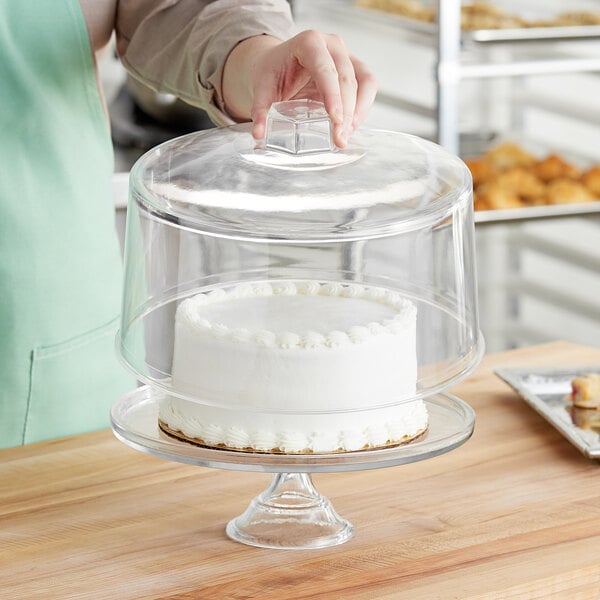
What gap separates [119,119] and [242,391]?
67.4 inches

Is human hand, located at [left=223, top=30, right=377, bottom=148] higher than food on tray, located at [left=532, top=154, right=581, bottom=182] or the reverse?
higher

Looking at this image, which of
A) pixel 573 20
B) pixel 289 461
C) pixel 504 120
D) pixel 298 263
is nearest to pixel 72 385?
pixel 298 263

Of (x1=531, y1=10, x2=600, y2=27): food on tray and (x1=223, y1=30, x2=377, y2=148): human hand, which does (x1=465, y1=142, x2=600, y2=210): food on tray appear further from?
(x1=223, y1=30, x2=377, y2=148): human hand

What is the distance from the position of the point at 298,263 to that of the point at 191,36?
36 cm

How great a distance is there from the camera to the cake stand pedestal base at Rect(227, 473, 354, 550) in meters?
0.97

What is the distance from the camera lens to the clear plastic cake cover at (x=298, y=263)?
0.89 meters

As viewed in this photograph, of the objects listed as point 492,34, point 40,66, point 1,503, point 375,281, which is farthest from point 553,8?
point 1,503

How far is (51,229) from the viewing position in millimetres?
1312

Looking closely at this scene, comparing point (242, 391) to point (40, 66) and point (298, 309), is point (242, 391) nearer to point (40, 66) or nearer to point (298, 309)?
point (298, 309)

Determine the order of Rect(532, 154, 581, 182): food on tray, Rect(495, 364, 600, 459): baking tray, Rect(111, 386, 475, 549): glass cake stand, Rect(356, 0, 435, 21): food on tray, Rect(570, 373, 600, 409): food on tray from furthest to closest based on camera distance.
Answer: Rect(532, 154, 581, 182): food on tray → Rect(356, 0, 435, 21): food on tray → Rect(570, 373, 600, 409): food on tray → Rect(495, 364, 600, 459): baking tray → Rect(111, 386, 475, 549): glass cake stand

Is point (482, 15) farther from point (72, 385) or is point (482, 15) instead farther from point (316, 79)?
point (316, 79)

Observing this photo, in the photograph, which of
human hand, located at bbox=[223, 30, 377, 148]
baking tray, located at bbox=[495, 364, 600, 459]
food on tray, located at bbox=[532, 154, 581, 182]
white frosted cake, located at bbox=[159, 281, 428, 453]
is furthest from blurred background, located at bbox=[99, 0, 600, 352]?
white frosted cake, located at bbox=[159, 281, 428, 453]

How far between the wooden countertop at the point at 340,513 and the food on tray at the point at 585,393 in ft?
0.18

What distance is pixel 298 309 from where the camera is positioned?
943 millimetres
